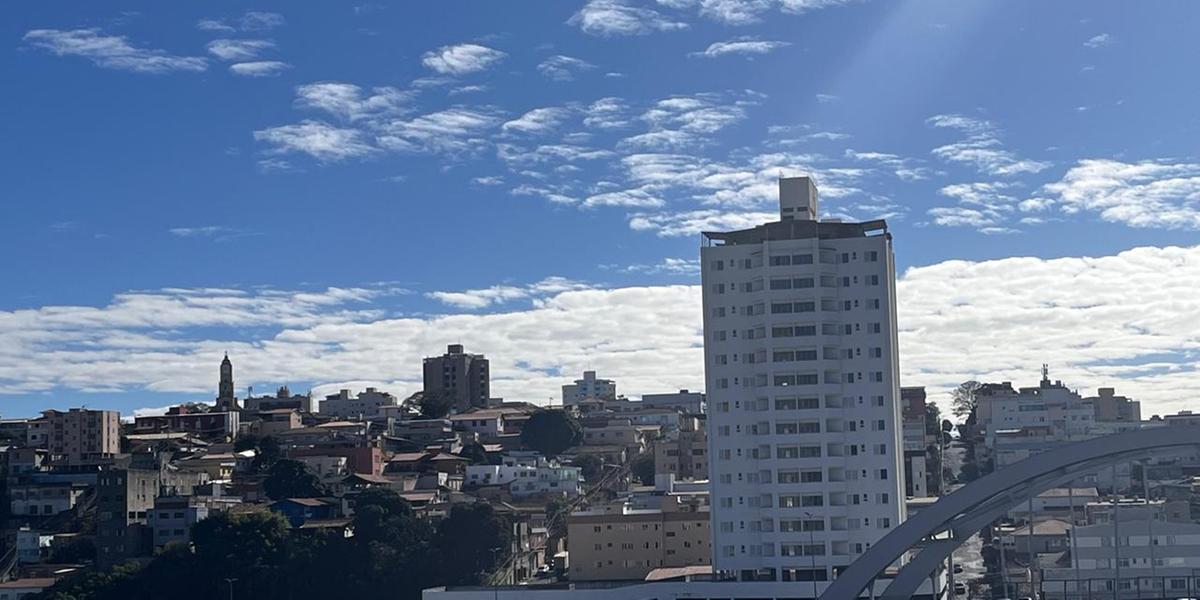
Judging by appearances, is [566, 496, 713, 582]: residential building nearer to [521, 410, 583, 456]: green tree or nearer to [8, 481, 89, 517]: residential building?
[521, 410, 583, 456]: green tree

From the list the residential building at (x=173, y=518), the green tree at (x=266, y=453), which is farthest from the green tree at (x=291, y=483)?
the green tree at (x=266, y=453)

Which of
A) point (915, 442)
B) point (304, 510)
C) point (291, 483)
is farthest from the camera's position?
point (915, 442)

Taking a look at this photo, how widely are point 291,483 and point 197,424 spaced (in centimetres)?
3220

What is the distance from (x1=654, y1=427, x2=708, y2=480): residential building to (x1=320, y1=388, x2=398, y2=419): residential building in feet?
157

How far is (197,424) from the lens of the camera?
109 metres

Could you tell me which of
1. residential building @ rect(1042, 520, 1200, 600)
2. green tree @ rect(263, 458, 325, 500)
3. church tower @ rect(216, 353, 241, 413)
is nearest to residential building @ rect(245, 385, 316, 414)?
church tower @ rect(216, 353, 241, 413)

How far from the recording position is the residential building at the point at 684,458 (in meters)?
87.4

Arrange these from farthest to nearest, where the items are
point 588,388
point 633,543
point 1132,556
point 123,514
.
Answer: point 588,388 < point 123,514 < point 633,543 < point 1132,556

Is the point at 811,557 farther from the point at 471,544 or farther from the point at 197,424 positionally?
the point at 197,424

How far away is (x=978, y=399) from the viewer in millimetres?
109125

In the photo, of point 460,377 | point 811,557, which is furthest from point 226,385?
point 811,557

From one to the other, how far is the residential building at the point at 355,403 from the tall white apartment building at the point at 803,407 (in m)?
77.9

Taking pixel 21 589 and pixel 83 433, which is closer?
pixel 21 589

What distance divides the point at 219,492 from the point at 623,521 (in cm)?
2868
